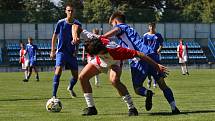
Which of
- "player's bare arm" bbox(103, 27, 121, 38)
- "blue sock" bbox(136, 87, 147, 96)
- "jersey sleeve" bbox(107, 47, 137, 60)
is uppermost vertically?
"player's bare arm" bbox(103, 27, 121, 38)

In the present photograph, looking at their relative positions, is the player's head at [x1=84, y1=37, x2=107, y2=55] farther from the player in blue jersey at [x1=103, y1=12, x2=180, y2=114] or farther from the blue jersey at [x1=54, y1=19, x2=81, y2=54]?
the blue jersey at [x1=54, y1=19, x2=81, y2=54]

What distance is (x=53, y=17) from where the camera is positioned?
61031mm

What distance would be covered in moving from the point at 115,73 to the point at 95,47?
0.80 metres

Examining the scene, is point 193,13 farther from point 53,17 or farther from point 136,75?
point 136,75

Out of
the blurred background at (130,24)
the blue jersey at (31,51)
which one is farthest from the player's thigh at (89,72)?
the blurred background at (130,24)

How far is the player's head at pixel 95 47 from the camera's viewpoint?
11305mm

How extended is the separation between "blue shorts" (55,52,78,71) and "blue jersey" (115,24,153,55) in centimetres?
358

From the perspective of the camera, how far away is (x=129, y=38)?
39.6 feet

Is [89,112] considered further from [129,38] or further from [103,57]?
[129,38]

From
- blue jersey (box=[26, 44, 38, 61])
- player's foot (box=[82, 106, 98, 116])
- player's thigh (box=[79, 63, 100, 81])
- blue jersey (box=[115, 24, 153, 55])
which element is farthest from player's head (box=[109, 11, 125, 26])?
blue jersey (box=[26, 44, 38, 61])

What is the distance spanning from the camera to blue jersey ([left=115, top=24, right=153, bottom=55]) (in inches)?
467

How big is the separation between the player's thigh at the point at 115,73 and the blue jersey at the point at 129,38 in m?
0.56

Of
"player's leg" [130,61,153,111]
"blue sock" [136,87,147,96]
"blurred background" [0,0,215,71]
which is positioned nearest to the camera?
"player's leg" [130,61,153,111]

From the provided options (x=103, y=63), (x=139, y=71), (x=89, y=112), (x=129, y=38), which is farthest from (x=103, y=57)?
(x=89, y=112)
